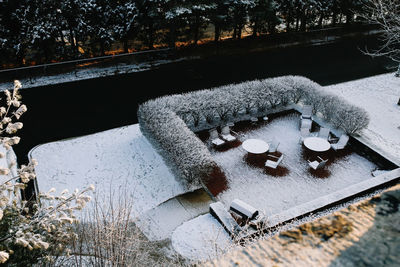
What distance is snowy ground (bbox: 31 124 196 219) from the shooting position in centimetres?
1026

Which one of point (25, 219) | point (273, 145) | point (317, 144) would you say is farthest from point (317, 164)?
point (25, 219)


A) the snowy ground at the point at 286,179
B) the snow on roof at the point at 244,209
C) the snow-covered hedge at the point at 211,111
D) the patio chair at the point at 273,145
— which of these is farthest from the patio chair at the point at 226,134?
the snow on roof at the point at 244,209

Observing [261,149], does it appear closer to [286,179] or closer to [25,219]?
[286,179]

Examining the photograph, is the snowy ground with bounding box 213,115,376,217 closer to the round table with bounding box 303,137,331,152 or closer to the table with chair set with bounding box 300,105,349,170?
the table with chair set with bounding box 300,105,349,170

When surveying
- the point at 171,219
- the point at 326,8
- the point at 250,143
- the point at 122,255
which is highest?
the point at 326,8

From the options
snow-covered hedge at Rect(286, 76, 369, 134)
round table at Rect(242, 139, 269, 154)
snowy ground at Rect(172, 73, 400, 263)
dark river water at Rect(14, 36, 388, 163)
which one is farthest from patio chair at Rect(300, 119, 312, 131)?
dark river water at Rect(14, 36, 388, 163)

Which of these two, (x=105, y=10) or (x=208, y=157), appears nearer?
(x=208, y=157)

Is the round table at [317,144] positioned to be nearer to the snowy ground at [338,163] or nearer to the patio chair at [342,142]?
the patio chair at [342,142]

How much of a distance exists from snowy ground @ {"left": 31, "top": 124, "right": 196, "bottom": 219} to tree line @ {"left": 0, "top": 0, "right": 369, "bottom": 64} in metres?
8.39

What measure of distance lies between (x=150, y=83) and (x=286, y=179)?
32.9ft

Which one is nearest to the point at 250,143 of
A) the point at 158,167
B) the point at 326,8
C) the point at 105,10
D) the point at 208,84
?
the point at 158,167

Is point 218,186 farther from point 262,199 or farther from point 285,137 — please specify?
point 285,137

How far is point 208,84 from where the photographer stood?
17.8 metres

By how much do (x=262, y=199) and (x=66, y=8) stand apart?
14997mm
